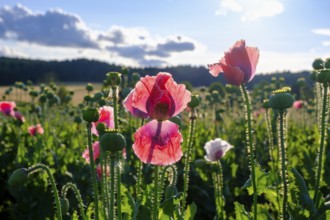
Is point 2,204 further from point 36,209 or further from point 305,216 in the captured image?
point 305,216

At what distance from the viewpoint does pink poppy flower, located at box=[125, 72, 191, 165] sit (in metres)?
1.56

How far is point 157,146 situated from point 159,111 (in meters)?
0.12

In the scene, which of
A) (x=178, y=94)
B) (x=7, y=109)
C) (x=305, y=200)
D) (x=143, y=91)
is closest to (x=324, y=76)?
(x=305, y=200)

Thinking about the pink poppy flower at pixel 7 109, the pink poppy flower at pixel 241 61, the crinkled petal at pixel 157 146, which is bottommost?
the pink poppy flower at pixel 7 109

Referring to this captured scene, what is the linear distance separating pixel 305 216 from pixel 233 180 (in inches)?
134

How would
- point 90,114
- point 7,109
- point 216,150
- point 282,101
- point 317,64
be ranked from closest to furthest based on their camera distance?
point 90,114, point 282,101, point 216,150, point 317,64, point 7,109

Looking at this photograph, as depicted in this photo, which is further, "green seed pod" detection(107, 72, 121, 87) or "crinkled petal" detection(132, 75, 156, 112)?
"green seed pod" detection(107, 72, 121, 87)

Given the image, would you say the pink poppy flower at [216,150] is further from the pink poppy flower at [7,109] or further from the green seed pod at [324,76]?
the pink poppy flower at [7,109]

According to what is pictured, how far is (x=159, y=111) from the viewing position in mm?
1605

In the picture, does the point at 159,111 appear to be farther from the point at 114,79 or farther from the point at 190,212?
the point at 190,212

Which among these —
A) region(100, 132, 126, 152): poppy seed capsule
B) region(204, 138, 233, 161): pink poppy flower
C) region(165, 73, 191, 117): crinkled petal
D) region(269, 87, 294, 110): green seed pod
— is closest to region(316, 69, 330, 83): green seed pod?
region(269, 87, 294, 110): green seed pod

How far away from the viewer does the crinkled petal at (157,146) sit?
1557 millimetres

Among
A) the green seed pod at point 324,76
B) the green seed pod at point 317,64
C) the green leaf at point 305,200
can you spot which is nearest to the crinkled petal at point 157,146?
the green leaf at point 305,200

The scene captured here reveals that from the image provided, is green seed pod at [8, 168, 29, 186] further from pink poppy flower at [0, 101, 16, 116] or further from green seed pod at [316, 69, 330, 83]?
pink poppy flower at [0, 101, 16, 116]
